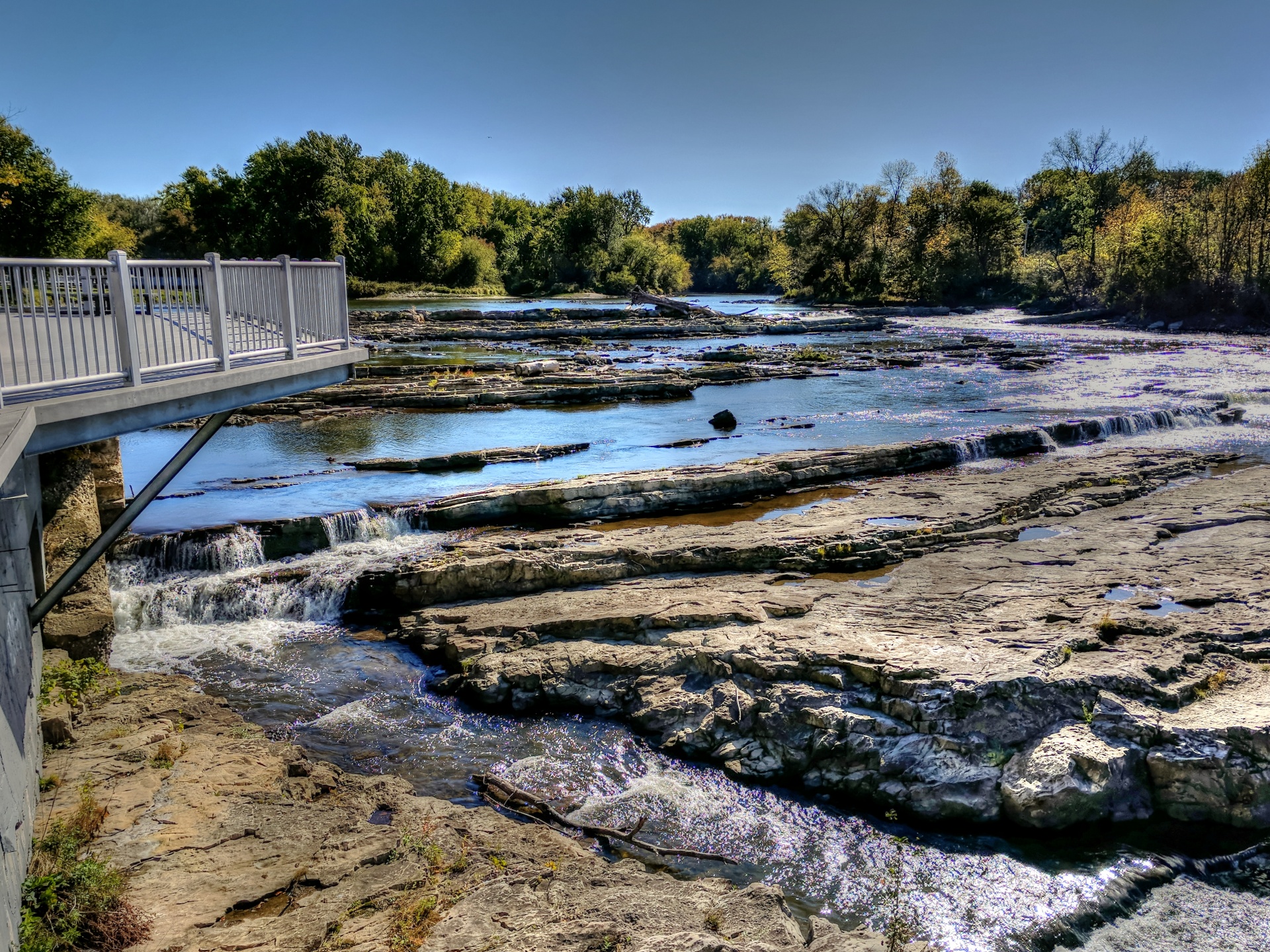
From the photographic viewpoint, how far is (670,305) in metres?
68.1

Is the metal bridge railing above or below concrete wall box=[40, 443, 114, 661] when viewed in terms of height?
above

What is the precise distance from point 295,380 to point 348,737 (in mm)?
3894

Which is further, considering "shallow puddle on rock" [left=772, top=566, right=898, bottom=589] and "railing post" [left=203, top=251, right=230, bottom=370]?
"shallow puddle on rock" [left=772, top=566, right=898, bottom=589]

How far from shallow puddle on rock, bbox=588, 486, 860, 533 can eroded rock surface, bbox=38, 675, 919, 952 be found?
7034mm

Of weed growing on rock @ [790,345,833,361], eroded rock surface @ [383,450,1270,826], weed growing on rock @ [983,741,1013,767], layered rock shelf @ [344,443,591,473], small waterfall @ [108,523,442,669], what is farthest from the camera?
weed growing on rock @ [790,345,833,361]

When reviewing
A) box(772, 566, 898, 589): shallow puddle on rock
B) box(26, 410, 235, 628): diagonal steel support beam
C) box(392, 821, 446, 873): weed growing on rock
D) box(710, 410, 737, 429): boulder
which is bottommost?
box(392, 821, 446, 873): weed growing on rock

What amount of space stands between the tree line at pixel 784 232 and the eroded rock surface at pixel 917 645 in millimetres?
43901

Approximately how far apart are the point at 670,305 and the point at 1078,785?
63.7 m

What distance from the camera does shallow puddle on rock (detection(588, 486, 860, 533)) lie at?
1462 cm

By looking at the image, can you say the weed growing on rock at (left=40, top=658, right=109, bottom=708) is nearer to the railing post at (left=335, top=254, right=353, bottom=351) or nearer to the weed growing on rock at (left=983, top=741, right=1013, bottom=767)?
the railing post at (left=335, top=254, right=353, bottom=351)

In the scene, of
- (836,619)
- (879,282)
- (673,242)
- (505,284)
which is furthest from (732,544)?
(673,242)

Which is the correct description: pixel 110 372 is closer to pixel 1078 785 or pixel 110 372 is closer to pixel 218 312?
pixel 218 312

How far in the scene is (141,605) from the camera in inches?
446

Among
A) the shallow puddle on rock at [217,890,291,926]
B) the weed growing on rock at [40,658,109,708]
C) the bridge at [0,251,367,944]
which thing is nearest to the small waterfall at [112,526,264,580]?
the weed growing on rock at [40,658,109,708]
